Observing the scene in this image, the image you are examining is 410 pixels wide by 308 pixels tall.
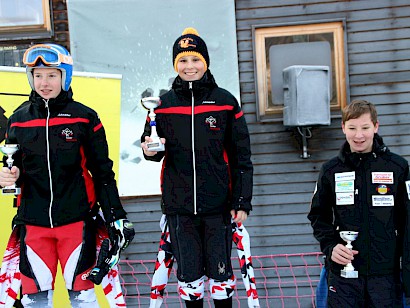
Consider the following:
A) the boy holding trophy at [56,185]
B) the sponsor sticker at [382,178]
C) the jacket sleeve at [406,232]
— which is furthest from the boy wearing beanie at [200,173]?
the jacket sleeve at [406,232]

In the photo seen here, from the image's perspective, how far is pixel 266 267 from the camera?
273 inches

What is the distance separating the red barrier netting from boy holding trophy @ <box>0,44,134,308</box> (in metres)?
3.30

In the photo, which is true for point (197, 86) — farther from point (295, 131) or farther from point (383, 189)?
point (295, 131)

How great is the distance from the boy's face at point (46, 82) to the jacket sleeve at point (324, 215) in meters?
1.67

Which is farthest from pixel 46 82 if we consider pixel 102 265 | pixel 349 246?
pixel 349 246

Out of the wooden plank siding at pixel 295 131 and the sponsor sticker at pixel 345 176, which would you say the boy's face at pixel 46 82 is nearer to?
the sponsor sticker at pixel 345 176

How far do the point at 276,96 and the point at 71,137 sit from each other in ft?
12.0

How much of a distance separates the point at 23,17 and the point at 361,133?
15.2ft

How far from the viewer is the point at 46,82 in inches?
145

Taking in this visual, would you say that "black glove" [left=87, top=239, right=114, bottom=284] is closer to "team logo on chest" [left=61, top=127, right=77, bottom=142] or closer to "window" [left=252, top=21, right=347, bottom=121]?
"team logo on chest" [left=61, top=127, right=77, bottom=142]

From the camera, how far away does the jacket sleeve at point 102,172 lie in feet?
12.3

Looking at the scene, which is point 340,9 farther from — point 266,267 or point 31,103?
point 31,103

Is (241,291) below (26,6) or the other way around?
below

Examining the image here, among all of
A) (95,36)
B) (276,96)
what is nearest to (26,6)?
(95,36)
